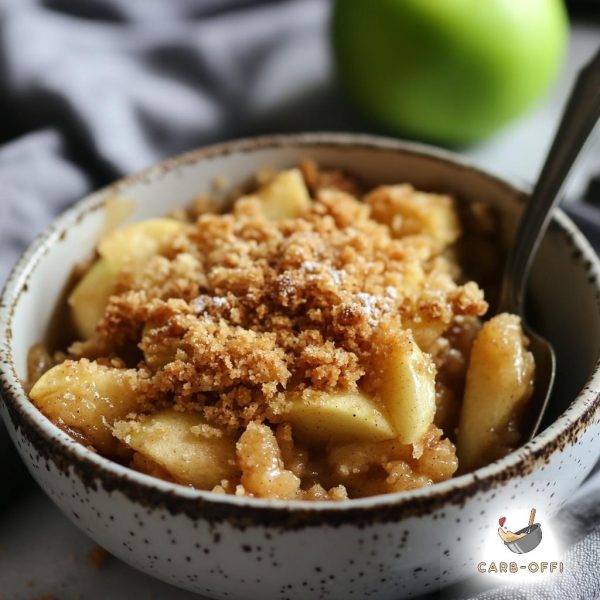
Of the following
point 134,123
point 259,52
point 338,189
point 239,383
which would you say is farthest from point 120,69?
point 239,383

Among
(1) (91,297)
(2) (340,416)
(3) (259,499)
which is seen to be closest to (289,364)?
(2) (340,416)

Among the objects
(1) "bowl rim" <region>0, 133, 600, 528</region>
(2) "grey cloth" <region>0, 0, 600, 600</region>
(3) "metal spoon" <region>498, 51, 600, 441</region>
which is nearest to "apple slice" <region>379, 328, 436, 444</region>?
(1) "bowl rim" <region>0, 133, 600, 528</region>

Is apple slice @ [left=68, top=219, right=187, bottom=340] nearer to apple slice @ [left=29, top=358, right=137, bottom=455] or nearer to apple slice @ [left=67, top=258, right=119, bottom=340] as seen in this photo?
apple slice @ [left=67, top=258, right=119, bottom=340]

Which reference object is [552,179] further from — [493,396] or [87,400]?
[87,400]

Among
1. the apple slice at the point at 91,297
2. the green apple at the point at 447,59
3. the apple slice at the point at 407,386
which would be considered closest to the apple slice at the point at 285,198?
the apple slice at the point at 91,297

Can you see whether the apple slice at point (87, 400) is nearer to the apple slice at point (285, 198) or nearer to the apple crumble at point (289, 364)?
the apple crumble at point (289, 364)
